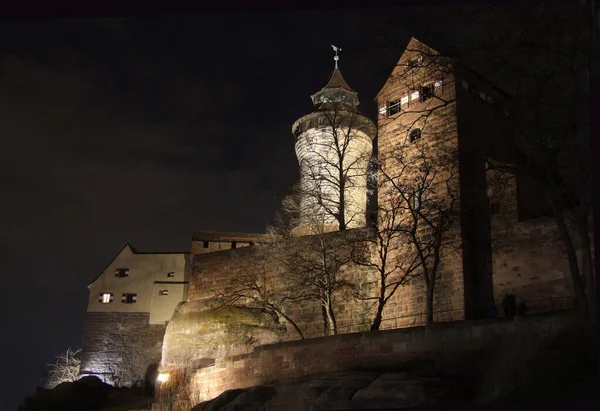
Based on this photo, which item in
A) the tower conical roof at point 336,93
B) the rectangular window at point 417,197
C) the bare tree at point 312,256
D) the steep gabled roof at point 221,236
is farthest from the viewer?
the tower conical roof at point 336,93

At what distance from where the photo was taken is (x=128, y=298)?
33875mm

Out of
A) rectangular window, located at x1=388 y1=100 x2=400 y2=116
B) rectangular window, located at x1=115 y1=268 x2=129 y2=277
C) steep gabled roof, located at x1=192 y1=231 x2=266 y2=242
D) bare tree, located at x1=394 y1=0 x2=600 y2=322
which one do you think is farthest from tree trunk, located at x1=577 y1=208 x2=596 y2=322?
rectangular window, located at x1=115 y1=268 x2=129 y2=277

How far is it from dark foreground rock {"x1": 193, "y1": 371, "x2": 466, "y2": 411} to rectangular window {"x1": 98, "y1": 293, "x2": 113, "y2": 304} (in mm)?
17547

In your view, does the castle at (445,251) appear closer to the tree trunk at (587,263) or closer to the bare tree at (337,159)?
the bare tree at (337,159)

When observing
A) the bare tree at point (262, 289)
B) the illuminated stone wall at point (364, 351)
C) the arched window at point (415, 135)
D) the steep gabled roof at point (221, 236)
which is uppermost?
the arched window at point (415, 135)

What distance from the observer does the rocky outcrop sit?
82.6ft

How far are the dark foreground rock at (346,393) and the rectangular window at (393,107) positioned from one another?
388 inches

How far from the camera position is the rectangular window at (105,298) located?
112ft

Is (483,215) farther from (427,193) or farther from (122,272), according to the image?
(122,272)

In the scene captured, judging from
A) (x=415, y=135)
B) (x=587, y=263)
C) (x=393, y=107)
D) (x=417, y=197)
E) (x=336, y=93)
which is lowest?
(x=587, y=263)

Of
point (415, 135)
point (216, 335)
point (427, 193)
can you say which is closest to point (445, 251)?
point (427, 193)

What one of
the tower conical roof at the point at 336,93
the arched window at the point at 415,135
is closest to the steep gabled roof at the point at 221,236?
the tower conical roof at the point at 336,93

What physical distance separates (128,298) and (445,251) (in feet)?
54.3

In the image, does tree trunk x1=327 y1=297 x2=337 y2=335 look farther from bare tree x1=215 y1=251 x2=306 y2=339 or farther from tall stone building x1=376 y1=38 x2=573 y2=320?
tall stone building x1=376 y1=38 x2=573 y2=320
